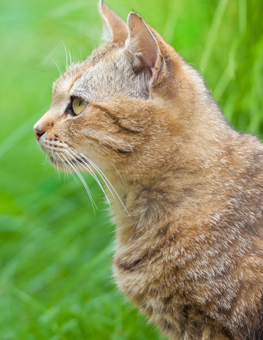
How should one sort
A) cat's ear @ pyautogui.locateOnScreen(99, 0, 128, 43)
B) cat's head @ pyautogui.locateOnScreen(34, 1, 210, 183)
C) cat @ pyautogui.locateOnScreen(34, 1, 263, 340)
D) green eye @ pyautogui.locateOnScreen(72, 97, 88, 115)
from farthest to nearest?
1. cat's ear @ pyautogui.locateOnScreen(99, 0, 128, 43)
2. green eye @ pyautogui.locateOnScreen(72, 97, 88, 115)
3. cat's head @ pyautogui.locateOnScreen(34, 1, 210, 183)
4. cat @ pyautogui.locateOnScreen(34, 1, 263, 340)

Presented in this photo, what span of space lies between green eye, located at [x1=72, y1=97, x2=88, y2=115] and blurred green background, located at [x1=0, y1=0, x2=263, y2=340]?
0.67 metres

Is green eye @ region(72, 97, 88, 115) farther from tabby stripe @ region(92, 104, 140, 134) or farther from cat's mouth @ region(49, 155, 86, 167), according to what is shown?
cat's mouth @ region(49, 155, 86, 167)

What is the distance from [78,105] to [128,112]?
9.1 inches

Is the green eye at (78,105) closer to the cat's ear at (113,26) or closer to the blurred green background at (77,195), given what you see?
the cat's ear at (113,26)

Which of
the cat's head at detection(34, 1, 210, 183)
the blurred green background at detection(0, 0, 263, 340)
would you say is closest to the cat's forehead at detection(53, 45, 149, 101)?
the cat's head at detection(34, 1, 210, 183)

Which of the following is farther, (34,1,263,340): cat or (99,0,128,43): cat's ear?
(99,0,128,43): cat's ear

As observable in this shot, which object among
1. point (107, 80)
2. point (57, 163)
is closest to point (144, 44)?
point (107, 80)

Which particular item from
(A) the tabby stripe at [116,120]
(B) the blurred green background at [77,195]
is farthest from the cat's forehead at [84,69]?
(B) the blurred green background at [77,195]

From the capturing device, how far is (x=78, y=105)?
1494 mm

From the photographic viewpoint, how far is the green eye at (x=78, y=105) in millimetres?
1471

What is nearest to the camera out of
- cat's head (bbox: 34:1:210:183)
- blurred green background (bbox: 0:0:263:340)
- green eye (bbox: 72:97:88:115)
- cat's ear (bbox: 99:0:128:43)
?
cat's head (bbox: 34:1:210:183)

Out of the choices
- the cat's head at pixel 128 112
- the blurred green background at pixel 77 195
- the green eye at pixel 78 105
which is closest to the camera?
the cat's head at pixel 128 112

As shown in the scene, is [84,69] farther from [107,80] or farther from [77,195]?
[77,195]

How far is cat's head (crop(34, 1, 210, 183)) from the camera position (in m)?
1.37
